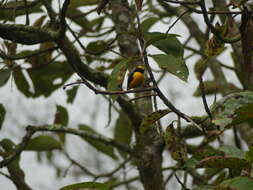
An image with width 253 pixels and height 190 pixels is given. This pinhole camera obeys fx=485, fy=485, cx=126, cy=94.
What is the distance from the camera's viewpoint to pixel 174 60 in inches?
49.1

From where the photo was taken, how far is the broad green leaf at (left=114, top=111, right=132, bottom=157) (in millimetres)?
2611

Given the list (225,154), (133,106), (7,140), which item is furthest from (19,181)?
(225,154)

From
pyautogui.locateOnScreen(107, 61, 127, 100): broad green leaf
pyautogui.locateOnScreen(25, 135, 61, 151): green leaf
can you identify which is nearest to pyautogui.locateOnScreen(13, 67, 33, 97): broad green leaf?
pyautogui.locateOnScreen(25, 135, 61, 151): green leaf

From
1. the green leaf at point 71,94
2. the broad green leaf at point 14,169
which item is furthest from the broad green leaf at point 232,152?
the green leaf at point 71,94

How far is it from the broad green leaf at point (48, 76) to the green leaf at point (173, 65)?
45.8 inches

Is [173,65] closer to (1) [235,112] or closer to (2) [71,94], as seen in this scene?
(1) [235,112]

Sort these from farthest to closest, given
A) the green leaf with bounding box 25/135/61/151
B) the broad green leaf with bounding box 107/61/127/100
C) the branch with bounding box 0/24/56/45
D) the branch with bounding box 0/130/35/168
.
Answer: the green leaf with bounding box 25/135/61/151 → the branch with bounding box 0/130/35/168 → the branch with bounding box 0/24/56/45 → the broad green leaf with bounding box 107/61/127/100

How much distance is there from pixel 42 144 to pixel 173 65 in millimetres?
1233

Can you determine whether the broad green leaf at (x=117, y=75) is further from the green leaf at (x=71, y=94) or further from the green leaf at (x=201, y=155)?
the green leaf at (x=71, y=94)

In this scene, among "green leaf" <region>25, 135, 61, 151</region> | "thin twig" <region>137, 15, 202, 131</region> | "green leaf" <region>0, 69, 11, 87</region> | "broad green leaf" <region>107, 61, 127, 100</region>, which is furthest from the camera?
"green leaf" <region>25, 135, 61, 151</region>

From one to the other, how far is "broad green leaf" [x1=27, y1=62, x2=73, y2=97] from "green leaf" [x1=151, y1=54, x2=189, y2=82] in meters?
1.16

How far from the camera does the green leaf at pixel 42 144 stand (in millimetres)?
2262

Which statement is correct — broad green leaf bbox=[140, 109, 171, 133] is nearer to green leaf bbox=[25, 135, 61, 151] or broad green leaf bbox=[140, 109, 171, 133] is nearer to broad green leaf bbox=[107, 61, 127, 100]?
broad green leaf bbox=[107, 61, 127, 100]

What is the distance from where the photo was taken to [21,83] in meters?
2.48
